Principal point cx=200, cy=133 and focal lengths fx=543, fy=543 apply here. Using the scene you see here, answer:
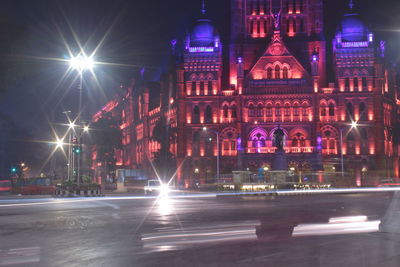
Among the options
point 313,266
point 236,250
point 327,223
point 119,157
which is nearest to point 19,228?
point 236,250

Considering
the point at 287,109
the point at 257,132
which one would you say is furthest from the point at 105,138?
the point at 287,109

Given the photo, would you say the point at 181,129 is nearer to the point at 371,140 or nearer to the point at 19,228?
the point at 371,140

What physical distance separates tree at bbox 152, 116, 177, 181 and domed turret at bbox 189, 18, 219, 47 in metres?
14.7

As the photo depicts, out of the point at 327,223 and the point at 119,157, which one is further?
the point at 119,157

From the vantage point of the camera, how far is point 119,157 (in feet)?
432

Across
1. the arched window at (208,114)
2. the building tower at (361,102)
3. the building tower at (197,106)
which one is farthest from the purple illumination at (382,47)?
the arched window at (208,114)

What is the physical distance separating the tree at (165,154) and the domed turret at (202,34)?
48.1 feet

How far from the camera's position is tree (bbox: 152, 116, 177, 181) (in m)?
83.0

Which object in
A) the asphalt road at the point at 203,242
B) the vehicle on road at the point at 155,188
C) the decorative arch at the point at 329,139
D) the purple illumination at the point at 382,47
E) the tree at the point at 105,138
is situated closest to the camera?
the asphalt road at the point at 203,242

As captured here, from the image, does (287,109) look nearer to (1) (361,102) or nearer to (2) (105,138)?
(1) (361,102)

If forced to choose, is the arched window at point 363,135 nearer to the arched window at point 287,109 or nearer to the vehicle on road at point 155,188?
the arched window at point 287,109

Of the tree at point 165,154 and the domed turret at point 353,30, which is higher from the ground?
the domed turret at point 353,30

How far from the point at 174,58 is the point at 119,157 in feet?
140

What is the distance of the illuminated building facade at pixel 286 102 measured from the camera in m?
83.1
